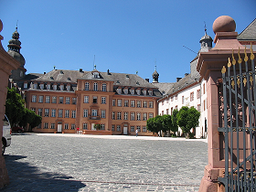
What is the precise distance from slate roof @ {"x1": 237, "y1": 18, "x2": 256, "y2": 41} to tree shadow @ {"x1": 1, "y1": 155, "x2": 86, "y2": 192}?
20537mm

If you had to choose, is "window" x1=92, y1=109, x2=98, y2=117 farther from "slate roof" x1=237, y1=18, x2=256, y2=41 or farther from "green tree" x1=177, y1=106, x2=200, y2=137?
"slate roof" x1=237, y1=18, x2=256, y2=41

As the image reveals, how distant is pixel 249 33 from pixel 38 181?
22.8 metres

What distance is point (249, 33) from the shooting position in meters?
23.1

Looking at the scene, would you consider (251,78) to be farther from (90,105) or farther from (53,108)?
(53,108)

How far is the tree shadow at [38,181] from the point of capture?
214 inches

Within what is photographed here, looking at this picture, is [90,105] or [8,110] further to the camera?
[90,105]

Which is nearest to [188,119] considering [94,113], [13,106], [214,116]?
[13,106]

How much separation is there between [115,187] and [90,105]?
163 ft

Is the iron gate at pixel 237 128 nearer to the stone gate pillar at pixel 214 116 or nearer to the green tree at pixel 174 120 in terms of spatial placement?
the stone gate pillar at pixel 214 116

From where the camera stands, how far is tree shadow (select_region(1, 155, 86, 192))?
5.43 meters

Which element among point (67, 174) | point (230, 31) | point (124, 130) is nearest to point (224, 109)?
point (230, 31)

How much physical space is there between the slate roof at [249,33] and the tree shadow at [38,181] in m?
20.5

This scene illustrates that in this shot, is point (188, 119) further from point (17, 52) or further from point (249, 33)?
point (17, 52)

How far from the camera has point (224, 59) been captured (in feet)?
15.1
